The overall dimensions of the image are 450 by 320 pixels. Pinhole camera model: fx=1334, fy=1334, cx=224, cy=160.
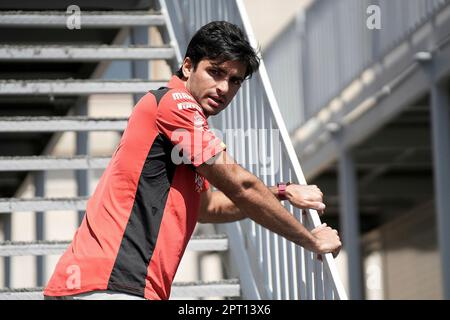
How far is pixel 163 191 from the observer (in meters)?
4.40

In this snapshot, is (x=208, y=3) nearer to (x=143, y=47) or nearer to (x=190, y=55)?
(x=143, y=47)

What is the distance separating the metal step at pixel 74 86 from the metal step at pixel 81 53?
0.60ft

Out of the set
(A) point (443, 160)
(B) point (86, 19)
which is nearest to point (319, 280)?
(B) point (86, 19)

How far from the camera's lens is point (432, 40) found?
9.67 metres

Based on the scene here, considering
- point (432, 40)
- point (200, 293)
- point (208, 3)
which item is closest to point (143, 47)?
point (208, 3)

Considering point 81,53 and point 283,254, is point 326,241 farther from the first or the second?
point 81,53

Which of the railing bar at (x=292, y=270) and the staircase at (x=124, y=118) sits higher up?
the staircase at (x=124, y=118)

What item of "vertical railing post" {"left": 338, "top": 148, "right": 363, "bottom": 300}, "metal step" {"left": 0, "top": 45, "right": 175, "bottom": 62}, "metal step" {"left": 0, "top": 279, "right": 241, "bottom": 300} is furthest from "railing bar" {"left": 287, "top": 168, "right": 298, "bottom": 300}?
"vertical railing post" {"left": 338, "top": 148, "right": 363, "bottom": 300}

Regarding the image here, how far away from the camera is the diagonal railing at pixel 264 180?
5.08 m

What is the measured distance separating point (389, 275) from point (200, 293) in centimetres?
1139

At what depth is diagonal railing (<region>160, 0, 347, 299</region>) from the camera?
16.7ft

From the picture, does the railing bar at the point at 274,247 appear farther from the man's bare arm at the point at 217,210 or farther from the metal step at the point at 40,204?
the metal step at the point at 40,204

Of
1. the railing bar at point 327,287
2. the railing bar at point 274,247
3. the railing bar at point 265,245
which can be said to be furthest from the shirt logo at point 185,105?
the railing bar at point 265,245
